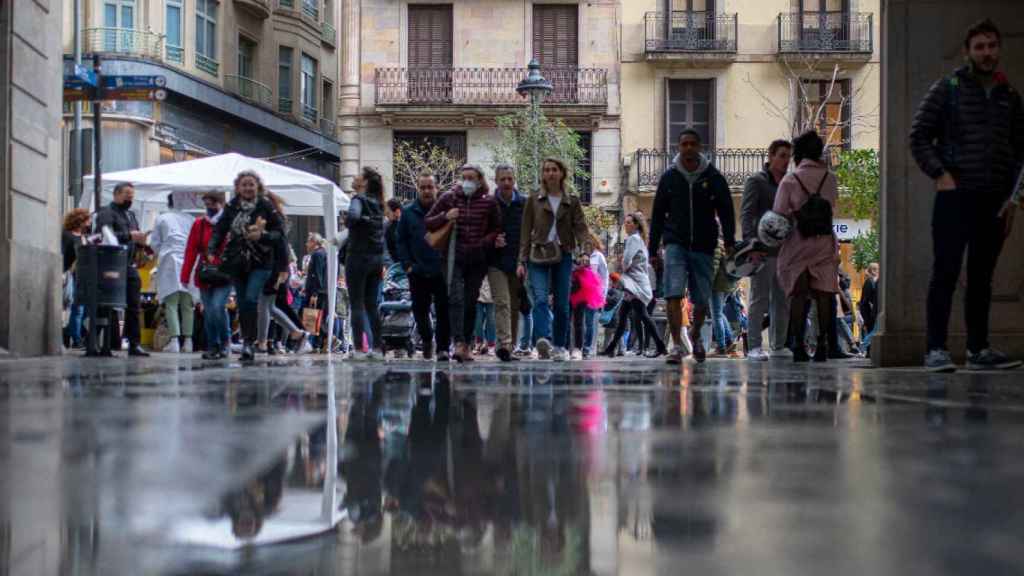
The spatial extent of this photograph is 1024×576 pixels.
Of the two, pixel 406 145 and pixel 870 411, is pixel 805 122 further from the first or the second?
pixel 870 411

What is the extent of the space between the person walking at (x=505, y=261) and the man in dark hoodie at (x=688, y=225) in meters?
1.80

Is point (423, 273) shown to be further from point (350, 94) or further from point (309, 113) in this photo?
point (309, 113)

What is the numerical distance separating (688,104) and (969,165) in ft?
97.0

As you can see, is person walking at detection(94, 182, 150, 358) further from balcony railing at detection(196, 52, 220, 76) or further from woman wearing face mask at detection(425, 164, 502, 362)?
balcony railing at detection(196, 52, 220, 76)

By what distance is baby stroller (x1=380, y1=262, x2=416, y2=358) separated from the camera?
60.5 feet

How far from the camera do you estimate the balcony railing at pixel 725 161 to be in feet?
123

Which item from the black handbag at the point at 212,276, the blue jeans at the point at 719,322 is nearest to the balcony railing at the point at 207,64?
the blue jeans at the point at 719,322

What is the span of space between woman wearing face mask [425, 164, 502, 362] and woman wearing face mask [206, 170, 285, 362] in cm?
153

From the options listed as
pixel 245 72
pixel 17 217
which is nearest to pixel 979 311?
pixel 17 217

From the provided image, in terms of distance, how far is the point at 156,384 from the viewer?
8.34 meters

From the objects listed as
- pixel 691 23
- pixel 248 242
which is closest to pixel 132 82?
pixel 248 242

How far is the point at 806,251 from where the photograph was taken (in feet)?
38.0

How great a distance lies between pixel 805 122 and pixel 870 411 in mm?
32570

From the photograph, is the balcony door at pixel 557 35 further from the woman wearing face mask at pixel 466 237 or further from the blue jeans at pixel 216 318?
the woman wearing face mask at pixel 466 237
